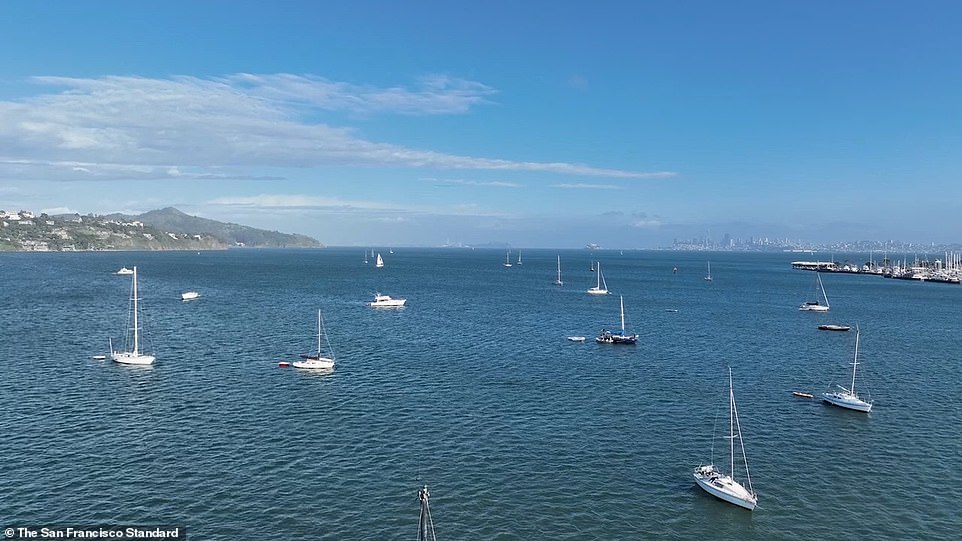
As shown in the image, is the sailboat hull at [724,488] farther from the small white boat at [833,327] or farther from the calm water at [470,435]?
the small white boat at [833,327]

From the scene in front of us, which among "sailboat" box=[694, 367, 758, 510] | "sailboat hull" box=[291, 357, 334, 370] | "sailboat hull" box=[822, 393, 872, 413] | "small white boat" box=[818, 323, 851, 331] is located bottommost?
"sailboat" box=[694, 367, 758, 510]

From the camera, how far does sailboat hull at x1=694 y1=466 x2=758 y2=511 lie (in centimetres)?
4488

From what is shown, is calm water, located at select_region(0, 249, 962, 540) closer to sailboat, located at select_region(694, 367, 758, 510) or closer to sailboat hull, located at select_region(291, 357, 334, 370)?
sailboat, located at select_region(694, 367, 758, 510)

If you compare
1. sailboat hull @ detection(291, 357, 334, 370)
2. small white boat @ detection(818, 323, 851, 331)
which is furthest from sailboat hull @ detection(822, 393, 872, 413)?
small white boat @ detection(818, 323, 851, 331)

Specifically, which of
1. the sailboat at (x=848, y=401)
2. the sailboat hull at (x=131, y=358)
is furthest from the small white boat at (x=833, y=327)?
the sailboat hull at (x=131, y=358)

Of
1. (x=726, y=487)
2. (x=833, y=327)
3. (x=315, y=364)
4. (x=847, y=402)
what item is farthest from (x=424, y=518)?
(x=833, y=327)

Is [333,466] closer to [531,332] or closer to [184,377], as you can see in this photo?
[184,377]

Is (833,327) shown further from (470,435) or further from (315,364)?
(315,364)

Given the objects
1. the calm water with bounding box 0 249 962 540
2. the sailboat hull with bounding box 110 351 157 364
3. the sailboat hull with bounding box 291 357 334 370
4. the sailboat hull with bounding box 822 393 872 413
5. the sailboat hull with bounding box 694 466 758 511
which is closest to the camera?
the calm water with bounding box 0 249 962 540

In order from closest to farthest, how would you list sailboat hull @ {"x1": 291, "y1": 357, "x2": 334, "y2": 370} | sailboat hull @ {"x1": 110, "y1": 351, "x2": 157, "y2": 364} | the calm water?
1. the calm water
2. sailboat hull @ {"x1": 291, "y1": 357, "x2": 334, "y2": 370}
3. sailboat hull @ {"x1": 110, "y1": 351, "x2": 157, "y2": 364}

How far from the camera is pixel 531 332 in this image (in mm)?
121312

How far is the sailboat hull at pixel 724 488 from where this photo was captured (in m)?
44.9

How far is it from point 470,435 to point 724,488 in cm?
2373

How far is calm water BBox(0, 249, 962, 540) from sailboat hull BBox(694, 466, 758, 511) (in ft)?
2.73
